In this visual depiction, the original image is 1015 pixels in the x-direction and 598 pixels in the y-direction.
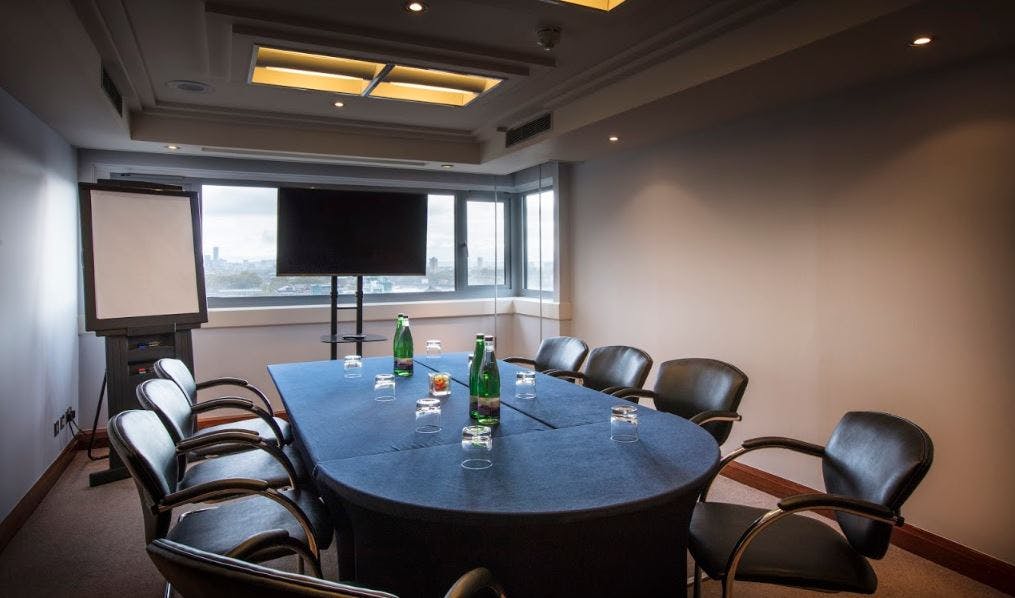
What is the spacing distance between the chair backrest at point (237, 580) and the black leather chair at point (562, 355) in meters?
2.75

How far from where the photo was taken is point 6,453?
10.3 ft

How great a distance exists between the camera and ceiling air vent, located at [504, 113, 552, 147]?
14.6 feet

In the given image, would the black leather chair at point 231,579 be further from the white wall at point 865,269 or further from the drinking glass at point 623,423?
the white wall at point 865,269

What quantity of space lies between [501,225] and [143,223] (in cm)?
350

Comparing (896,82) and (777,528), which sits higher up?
(896,82)

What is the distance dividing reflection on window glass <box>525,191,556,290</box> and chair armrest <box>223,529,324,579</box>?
171 inches

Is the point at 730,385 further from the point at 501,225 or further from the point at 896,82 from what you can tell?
the point at 501,225

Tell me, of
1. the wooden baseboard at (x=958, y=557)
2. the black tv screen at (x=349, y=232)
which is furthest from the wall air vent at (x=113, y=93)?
the wooden baseboard at (x=958, y=557)

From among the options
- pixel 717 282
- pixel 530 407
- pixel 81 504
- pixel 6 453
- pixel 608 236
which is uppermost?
pixel 608 236

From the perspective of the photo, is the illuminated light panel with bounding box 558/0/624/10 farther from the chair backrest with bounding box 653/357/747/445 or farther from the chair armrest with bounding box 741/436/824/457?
the chair armrest with bounding box 741/436/824/457

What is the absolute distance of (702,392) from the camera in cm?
298

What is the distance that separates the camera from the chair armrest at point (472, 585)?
1244mm

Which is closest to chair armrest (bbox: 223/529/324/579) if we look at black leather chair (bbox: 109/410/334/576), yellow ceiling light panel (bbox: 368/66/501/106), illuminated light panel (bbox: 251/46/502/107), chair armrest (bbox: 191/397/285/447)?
black leather chair (bbox: 109/410/334/576)

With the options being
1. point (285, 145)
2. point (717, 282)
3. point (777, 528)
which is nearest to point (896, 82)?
point (717, 282)
